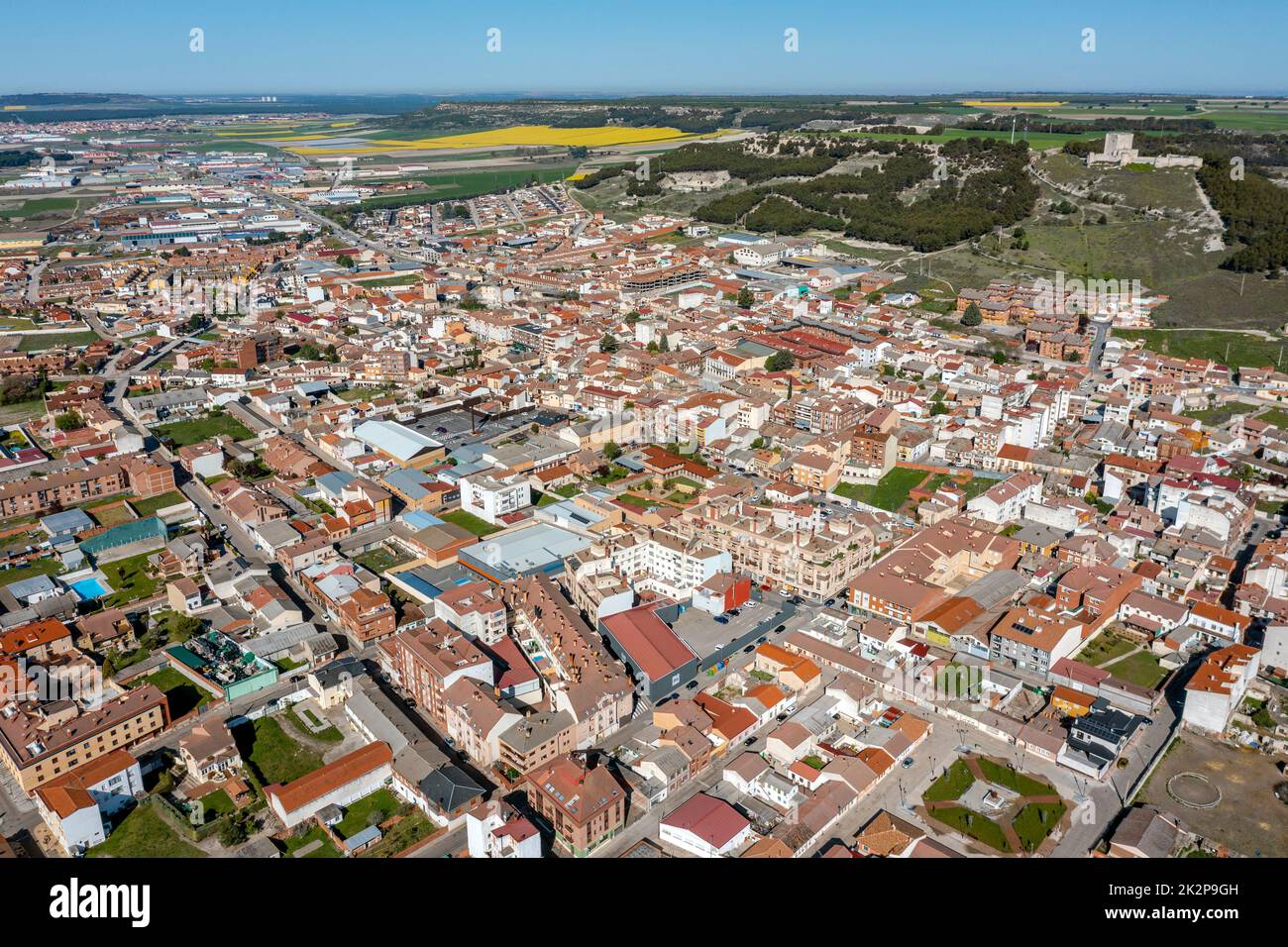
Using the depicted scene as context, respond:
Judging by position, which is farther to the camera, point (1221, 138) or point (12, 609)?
point (1221, 138)

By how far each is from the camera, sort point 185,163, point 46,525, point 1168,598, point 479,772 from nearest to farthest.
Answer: point 479,772, point 1168,598, point 46,525, point 185,163

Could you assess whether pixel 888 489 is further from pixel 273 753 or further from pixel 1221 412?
pixel 273 753

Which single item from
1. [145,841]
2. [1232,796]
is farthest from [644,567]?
[1232,796]

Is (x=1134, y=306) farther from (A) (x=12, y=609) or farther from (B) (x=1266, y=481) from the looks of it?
(A) (x=12, y=609)

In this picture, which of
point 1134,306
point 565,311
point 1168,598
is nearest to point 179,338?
point 565,311

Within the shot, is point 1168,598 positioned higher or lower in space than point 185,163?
lower

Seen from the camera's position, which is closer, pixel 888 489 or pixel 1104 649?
pixel 1104 649

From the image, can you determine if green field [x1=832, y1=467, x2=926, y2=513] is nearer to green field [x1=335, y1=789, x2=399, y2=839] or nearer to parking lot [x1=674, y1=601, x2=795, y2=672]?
parking lot [x1=674, y1=601, x2=795, y2=672]
